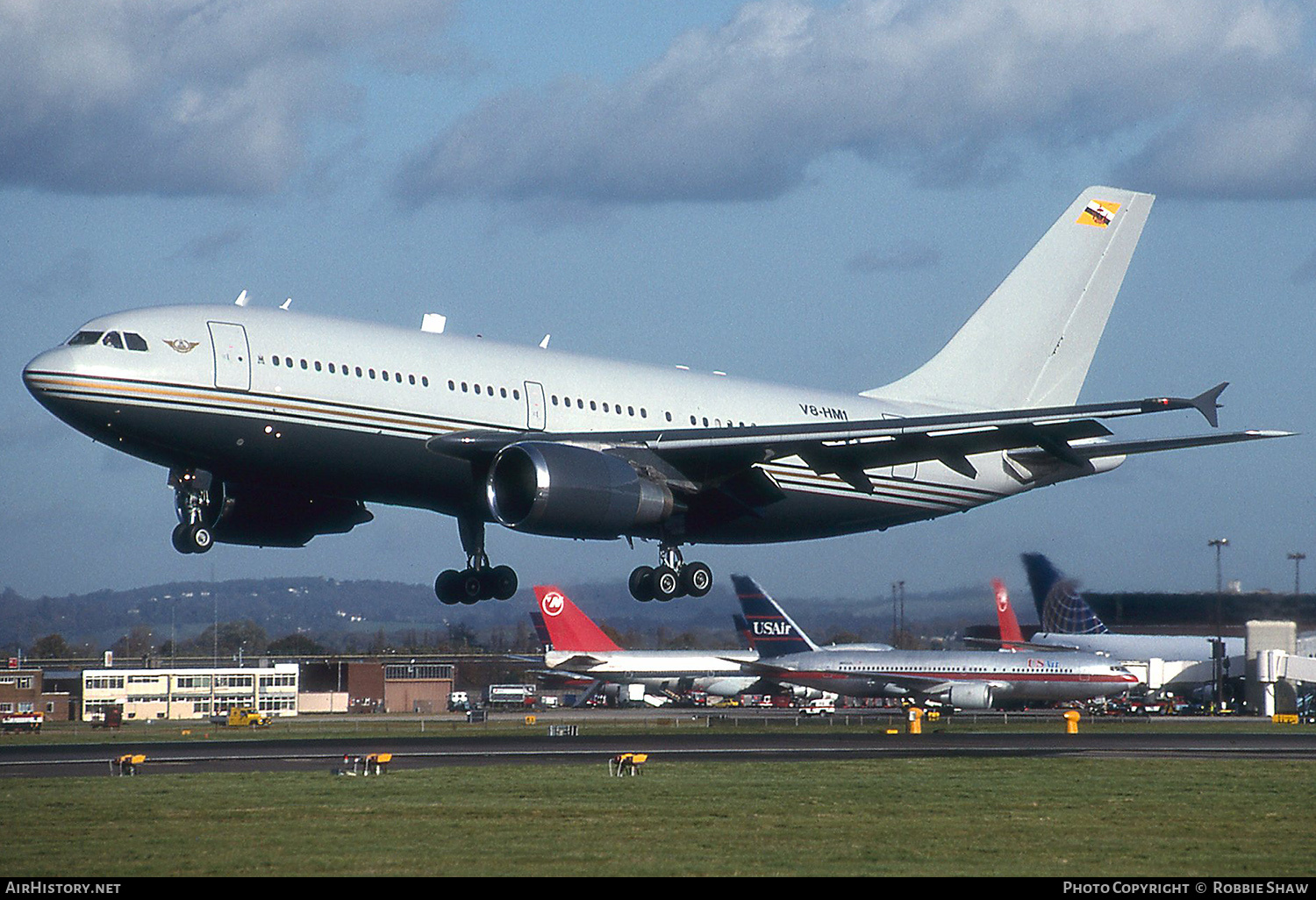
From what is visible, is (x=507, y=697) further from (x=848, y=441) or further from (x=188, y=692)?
(x=848, y=441)

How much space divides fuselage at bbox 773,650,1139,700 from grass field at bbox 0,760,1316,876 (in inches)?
1778

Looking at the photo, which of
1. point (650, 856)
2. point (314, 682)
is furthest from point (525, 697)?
point (650, 856)

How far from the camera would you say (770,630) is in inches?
3922

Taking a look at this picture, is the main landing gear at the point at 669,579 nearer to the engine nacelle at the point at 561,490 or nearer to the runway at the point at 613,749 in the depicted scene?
the engine nacelle at the point at 561,490

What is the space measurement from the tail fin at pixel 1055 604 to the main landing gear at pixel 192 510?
71.7 meters

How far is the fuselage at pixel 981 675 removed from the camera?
293 ft

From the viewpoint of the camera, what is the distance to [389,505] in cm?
3888

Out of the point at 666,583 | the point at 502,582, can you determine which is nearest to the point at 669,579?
the point at 666,583

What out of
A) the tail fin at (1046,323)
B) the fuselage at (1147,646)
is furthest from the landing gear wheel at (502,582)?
the fuselage at (1147,646)

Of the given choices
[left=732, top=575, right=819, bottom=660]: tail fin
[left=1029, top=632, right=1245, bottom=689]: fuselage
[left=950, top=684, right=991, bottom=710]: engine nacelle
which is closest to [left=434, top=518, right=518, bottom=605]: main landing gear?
[left=950, top=684, right=991, bottom=710]: engine nacelle

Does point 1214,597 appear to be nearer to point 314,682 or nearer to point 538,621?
point 538,621

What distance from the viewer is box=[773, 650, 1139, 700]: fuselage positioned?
89312 millimetres

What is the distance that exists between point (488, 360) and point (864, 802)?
1287cm
